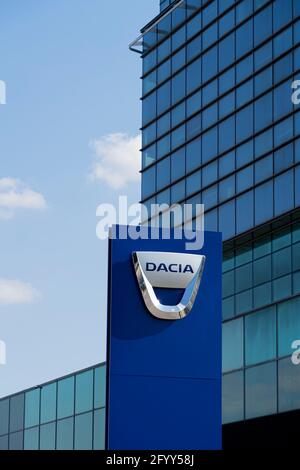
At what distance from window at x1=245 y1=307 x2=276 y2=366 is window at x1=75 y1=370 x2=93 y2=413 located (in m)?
9.26

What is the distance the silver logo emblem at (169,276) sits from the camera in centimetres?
2356

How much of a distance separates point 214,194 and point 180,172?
3.56m

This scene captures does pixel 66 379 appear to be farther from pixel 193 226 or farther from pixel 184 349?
pixel 184 349

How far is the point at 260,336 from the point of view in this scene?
43.9 meters

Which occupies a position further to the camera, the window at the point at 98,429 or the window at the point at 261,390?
the window at the point at 98,429

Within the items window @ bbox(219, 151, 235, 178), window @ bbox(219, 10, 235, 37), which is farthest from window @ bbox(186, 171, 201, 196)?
window @ bbox(219, 10, 235, 37)

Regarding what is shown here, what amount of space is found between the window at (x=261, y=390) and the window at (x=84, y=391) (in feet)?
31.7

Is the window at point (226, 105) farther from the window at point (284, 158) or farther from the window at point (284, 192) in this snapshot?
the window at point (284, 192)

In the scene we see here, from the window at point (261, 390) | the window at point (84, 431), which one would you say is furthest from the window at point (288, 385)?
the window at point (84, 431)

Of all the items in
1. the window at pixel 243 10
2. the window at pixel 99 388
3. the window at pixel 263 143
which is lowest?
the window at pixel 99 388

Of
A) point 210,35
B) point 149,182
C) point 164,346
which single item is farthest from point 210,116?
point 164,346

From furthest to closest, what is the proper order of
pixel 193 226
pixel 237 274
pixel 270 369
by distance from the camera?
pixel 193 226 → pixel 237 274 → pixel 270 369

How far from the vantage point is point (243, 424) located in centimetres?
4350

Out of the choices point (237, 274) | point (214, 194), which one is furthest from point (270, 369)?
point (214, 194)
